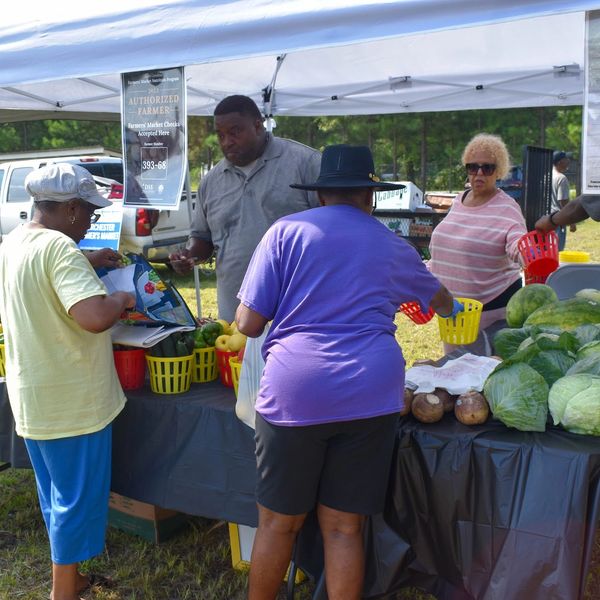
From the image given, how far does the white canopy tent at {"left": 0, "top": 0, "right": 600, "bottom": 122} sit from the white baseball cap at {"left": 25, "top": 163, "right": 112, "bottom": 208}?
0.60 meters

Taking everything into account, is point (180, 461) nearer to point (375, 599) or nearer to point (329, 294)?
point (375, 599)

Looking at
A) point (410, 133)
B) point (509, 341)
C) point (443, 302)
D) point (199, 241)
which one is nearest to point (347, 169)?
point (443, 302)

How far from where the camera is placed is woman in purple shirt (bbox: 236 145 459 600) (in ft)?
6.42

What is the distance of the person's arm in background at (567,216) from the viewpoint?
313 cm

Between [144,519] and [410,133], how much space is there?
20.9 meters

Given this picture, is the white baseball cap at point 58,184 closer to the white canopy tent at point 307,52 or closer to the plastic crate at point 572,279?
the white canopy tent at point 307,52

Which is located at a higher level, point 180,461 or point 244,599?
point 180,461

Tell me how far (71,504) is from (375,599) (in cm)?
117

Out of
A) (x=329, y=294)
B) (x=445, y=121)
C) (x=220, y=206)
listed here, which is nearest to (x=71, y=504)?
(x=329, y=294)

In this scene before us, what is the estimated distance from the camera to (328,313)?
6.45 ft

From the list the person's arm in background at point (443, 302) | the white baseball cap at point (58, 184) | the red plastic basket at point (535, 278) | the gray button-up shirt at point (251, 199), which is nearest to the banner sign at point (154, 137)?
the gray button-up shirt at point (251, 199)

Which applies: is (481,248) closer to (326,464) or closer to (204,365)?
(204,365)

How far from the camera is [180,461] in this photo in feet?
8.77

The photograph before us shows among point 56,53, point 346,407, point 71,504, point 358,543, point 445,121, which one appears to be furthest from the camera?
point 445,121
